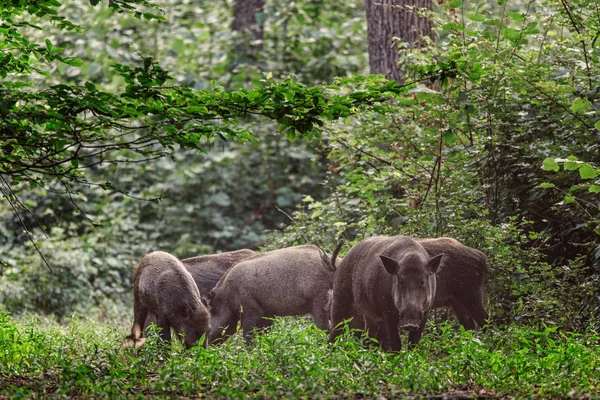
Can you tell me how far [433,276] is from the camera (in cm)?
865

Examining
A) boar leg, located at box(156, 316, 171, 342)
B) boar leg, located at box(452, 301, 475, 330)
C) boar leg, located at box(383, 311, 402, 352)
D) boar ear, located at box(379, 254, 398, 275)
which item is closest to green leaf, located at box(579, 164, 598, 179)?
boar ear, located at box(379, 254, 398, 275)

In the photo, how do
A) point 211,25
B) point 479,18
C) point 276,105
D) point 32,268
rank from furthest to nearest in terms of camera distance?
point 211,25
point 32,268
point 479,18
point 276,105

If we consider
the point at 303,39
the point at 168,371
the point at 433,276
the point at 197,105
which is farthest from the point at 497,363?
the point at 303,39

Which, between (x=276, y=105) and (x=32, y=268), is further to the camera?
(x=32, y=268)

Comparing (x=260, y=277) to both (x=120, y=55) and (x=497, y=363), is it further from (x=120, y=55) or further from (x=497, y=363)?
(x=120, y=55)

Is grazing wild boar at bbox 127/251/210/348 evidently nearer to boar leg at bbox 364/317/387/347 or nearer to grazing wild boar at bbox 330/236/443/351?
grazing wild boar at bbox 330/236/443/351

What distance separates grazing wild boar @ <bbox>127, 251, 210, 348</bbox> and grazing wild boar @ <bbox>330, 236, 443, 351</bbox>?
4.82 feet

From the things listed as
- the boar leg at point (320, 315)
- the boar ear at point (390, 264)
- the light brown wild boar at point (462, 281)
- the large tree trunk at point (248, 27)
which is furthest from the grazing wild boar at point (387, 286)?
the large tree trunk at point (248, 27)

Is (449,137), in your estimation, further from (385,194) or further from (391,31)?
(391,31)

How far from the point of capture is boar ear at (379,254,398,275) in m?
8.25

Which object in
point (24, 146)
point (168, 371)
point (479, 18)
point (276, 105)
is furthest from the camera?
point (479, 18)

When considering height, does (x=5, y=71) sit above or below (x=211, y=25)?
above

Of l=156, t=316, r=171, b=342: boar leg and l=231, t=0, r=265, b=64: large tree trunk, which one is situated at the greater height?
l=231, t=0, r=265, b=64: large tree trunk

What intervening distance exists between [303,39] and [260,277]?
13.5m
